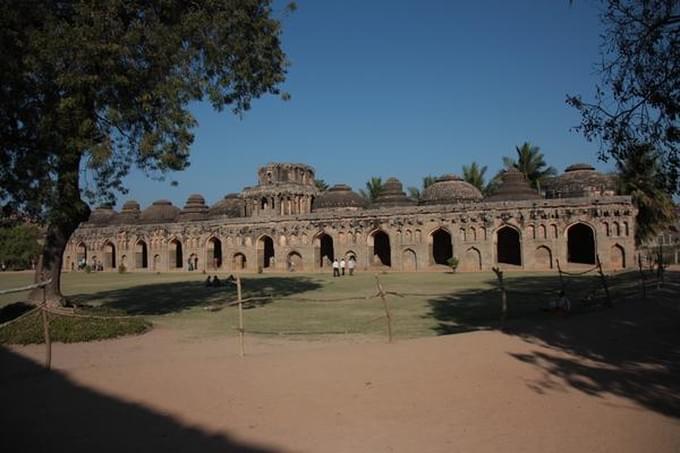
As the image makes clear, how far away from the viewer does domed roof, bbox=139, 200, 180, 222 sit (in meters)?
44.2

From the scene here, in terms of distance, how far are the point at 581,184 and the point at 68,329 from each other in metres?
28.2

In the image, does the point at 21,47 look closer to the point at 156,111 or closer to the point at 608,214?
the point at 156,111

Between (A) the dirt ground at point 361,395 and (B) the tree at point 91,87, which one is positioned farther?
(B) the tree at point 91,87

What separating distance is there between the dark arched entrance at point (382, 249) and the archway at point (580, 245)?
10.8 meters

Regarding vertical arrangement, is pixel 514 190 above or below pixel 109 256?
above

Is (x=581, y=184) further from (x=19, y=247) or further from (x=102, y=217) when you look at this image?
(x=19, y=247)

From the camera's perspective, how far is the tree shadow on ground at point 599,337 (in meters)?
6.25

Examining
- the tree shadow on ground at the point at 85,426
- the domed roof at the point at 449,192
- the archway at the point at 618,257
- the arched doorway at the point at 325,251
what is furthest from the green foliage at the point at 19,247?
the tree shadow on ground at the point at 85,426

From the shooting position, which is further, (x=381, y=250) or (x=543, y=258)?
(x=381, y=250)

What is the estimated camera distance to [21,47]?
32.8 ft

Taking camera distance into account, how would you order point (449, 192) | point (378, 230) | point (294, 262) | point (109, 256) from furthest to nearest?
point (109, 256), point (294, 262), point (449, 192), point (378, 230)

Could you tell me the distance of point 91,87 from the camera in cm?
1076

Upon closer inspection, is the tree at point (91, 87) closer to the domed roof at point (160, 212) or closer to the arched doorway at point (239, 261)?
the arched doorway at point (239, 261)

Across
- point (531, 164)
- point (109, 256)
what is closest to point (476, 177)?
point (531, 164)
